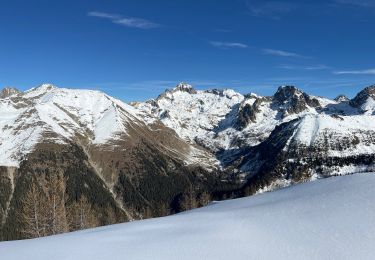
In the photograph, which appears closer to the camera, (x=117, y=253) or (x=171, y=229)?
(x=117, y=253)

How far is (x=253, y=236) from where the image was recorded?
100ft

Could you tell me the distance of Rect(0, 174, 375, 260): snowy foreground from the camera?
2711cm

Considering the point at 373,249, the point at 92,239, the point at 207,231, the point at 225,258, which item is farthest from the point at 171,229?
the point at 373,249

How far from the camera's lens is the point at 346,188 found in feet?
131

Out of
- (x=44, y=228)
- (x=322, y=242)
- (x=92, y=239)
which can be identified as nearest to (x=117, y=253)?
(x=92, y=239)

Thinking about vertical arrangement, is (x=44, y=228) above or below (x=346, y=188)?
below

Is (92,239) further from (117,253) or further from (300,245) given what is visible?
(300,245)

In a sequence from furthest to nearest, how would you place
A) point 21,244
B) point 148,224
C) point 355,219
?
point 148,224
point 21,244
point 355,219

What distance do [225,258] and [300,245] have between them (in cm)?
493

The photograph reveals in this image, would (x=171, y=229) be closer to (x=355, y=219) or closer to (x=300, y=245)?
(x=300, y=245)

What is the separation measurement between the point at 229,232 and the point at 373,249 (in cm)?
984

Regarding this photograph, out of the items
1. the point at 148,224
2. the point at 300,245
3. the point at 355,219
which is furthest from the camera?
the point at 148,224

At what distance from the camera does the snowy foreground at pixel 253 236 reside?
27109mm

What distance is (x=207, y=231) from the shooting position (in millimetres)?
32719
